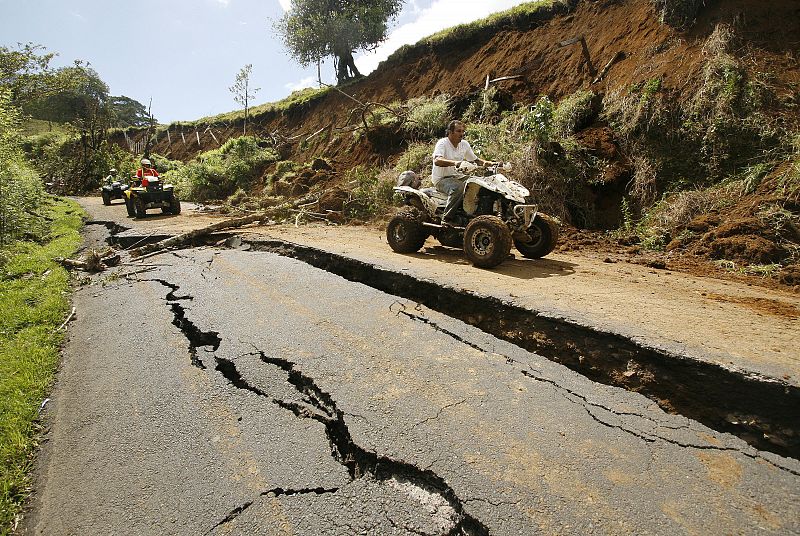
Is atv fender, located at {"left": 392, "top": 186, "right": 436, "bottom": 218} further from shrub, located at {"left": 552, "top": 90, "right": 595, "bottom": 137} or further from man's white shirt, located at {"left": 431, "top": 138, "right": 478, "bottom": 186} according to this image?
shrub, located at {"left": 552, "top": 90, "right": 595, "bottom": 137}

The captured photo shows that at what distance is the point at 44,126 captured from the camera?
4528cm

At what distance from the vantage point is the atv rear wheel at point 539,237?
594 centimetres

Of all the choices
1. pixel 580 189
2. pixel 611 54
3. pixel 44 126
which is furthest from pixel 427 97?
pixel 44 126

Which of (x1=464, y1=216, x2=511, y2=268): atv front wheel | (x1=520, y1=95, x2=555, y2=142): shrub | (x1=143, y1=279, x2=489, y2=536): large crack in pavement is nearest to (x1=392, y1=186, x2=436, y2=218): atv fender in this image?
(x1=464, y1=216, x2=511, y2=268): atv front wheel

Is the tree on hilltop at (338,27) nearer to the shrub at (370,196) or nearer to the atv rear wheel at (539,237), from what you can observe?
the shrub at (370,196)

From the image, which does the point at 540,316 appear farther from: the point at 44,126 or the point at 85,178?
the point at 44,126

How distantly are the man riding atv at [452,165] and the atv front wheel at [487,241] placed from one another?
75 centimetres

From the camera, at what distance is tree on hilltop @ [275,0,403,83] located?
1003 inches

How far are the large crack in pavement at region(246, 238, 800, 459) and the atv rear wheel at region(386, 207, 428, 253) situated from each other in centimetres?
215

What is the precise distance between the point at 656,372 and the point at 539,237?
3.38 meters

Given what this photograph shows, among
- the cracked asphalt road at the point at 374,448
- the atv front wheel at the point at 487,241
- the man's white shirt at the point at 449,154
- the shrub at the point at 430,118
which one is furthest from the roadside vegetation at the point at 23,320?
the shrub at the point at 430,118

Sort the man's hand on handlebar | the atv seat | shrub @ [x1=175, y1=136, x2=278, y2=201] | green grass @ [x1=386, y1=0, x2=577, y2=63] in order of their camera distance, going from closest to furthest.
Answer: the man's hand on handlebar < the atv seat < green grass @ [x1=386, y1=0, x2=577, y2=63] < shrub @ [x1=175, y1=136, x2=278, y2=201]

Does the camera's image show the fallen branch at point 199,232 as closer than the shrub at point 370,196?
Yes

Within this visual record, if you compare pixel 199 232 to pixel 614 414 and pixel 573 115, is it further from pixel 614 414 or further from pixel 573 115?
pixel 614 414
